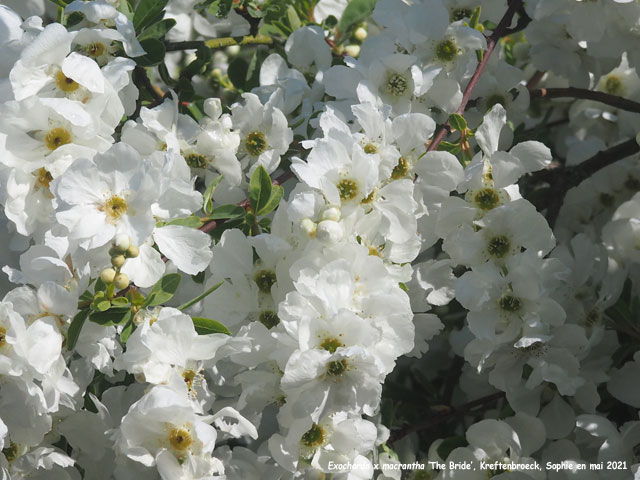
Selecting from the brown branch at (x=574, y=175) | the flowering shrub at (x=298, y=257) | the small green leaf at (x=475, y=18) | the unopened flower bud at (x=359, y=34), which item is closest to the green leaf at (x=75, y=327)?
the flowering shrub at (x=298, y=257)

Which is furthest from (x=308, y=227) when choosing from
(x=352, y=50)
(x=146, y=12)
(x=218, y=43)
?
(x=352, y=50)

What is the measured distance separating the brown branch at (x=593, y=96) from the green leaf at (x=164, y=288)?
1070 mm

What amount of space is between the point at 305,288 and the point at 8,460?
0.69m

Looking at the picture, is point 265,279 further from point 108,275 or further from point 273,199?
point 108,275

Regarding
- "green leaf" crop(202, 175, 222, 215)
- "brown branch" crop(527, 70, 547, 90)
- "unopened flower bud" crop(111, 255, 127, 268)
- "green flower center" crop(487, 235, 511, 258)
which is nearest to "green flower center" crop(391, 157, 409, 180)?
"green flower center" crop(487, 235, 511, 258)

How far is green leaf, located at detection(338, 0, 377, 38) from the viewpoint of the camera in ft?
6.24

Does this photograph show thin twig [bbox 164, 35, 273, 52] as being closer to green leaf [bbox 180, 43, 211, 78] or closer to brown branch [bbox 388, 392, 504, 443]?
green leaf [bbox 180, 43, 211, 78]

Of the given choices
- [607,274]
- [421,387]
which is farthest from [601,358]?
[421,387]

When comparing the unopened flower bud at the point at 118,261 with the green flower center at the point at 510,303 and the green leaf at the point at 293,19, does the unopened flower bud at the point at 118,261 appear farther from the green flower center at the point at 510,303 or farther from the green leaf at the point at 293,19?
the green leaf at the point at 293,19

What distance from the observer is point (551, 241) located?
1.48m

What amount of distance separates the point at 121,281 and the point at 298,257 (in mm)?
302

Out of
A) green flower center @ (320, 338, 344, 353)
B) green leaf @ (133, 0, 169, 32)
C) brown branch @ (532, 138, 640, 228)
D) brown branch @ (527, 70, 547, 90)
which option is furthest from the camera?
brown branch @ (527, 70, 547, 90)

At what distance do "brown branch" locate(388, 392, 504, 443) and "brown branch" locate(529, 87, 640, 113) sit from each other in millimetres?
734

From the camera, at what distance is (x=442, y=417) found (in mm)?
1846
